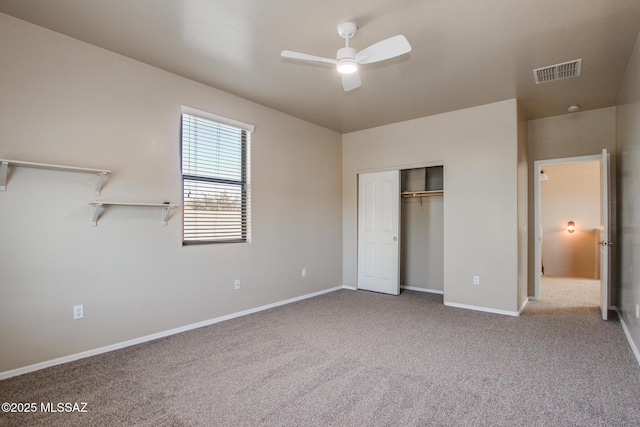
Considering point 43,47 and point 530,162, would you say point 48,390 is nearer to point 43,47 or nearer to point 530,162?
point 43,47

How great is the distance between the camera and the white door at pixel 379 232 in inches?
209

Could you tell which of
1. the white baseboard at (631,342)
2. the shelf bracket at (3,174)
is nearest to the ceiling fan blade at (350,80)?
the shelf bracket at (3,174)

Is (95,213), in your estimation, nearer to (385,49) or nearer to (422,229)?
(385,49)

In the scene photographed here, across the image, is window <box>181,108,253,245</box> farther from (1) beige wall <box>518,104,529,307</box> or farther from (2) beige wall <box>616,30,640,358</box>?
(2) beige wall <box>616,30,640,358</box>

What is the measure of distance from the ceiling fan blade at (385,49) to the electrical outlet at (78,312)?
3.08 meters

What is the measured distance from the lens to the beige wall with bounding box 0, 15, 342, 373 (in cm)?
257

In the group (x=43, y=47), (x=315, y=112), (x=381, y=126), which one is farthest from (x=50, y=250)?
(x=381, y=126)

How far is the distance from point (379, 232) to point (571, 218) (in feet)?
15.7

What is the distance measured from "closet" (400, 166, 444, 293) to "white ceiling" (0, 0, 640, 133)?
1.67 metres

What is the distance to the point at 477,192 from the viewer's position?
4434 mm

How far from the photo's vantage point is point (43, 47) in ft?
8.84

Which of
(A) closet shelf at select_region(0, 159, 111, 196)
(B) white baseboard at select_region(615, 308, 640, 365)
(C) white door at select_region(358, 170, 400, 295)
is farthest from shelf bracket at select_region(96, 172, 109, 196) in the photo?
(B) white baseboard at select_region(615, 308, 640, 365)

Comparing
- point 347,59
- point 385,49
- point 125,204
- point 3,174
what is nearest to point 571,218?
point 385,49

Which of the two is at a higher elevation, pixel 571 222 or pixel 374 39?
pixel 374 39
